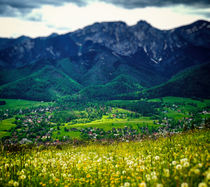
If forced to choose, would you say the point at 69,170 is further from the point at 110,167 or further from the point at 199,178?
the point at 199,178

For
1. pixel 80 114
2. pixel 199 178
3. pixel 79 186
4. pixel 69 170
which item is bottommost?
pixel 80 114

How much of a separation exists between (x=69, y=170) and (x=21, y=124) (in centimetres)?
15731

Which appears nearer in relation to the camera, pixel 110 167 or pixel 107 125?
pixel 110 167

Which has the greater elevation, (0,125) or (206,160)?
(206,160)

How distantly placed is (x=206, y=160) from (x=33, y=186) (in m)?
9.22

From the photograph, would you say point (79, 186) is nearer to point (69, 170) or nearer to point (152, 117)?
point (69, 170)

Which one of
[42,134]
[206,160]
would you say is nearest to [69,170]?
[206,160]

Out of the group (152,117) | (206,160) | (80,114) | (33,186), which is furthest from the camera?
(80,114)

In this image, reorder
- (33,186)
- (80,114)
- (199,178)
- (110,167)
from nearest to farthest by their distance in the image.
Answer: (199,178) < (33,186) < (110,167) < (80,114)

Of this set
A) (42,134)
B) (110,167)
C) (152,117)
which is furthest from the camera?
(152,117)

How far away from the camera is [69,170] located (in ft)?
35.3

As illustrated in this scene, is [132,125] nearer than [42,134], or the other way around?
[42,134]

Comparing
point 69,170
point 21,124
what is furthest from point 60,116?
point 69,170

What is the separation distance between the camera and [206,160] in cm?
795
